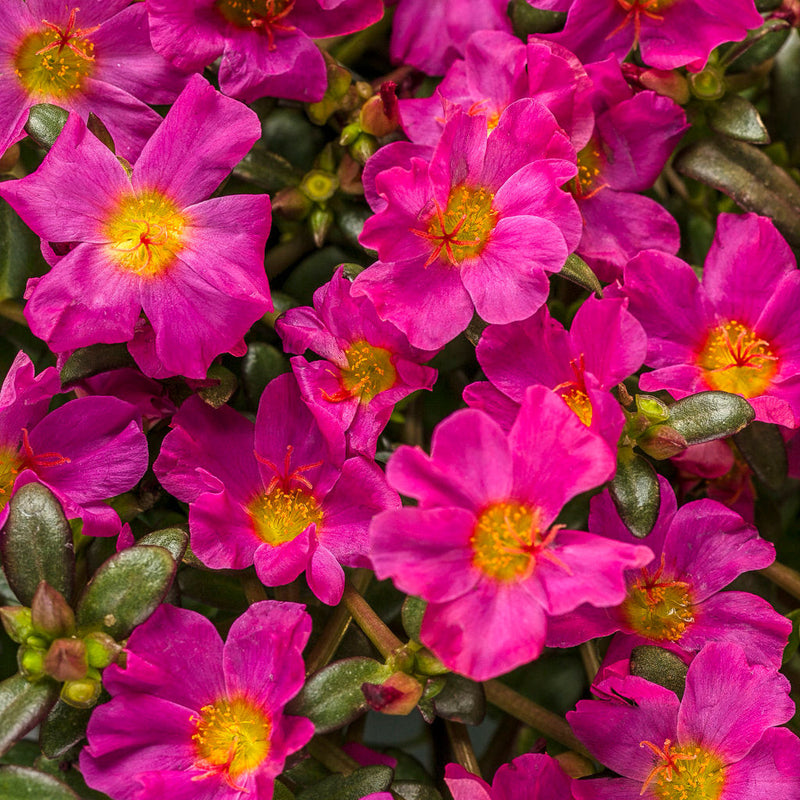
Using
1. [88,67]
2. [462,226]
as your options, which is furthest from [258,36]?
[462,226]

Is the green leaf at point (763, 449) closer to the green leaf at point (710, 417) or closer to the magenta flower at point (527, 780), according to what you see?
the green leaf at point (710, 417)

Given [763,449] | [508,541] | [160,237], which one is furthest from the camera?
[763,449]

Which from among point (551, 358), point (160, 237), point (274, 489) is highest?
point (160, 237)

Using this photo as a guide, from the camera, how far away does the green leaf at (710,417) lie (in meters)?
0.95

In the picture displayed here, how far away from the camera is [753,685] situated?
93 cm

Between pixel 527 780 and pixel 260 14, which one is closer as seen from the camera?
pixel 527 780

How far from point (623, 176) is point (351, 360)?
35 centimetres

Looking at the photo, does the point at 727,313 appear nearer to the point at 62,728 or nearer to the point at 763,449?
the point at 763,449

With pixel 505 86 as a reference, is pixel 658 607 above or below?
below

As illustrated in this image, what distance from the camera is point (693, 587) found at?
1.04 metres

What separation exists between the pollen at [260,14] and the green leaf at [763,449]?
0.60 m

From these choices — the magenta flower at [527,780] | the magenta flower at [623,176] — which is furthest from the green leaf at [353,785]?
the magenta flower at [623,176]

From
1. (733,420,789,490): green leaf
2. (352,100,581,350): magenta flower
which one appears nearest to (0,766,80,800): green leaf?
(352,100,581,350): magenta flower

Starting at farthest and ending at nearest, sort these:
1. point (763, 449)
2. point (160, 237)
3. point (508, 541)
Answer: point (763, 449), point (160, 237), point (508, 541)
